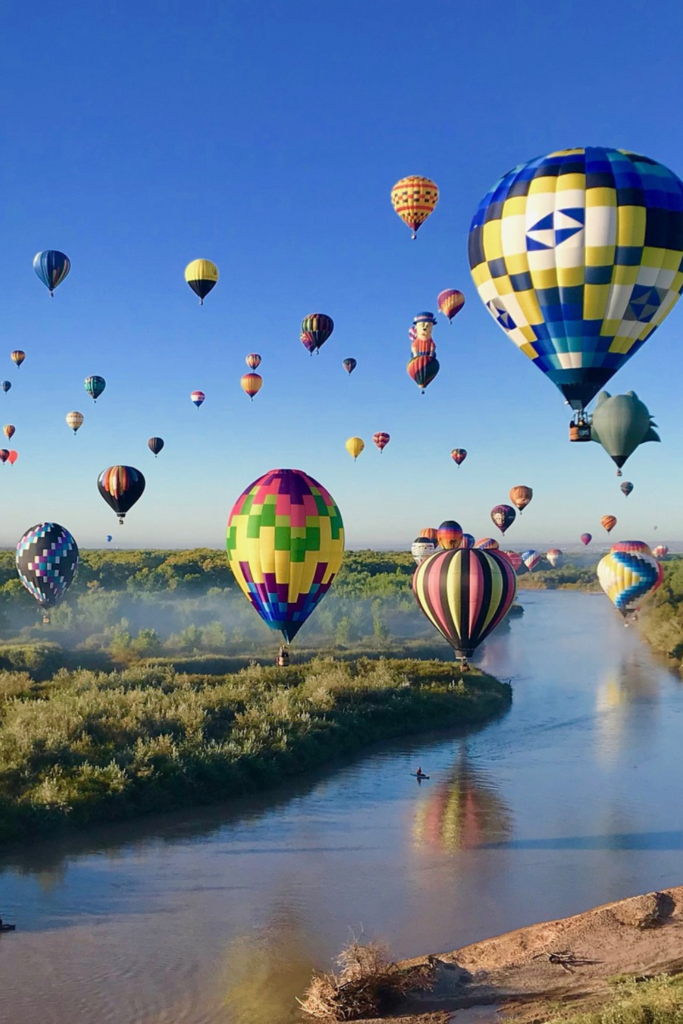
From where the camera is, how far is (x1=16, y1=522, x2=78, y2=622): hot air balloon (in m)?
44.5

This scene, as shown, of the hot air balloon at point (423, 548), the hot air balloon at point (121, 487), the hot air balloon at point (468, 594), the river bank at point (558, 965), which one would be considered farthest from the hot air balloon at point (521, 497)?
the river bank at point (558, 965)

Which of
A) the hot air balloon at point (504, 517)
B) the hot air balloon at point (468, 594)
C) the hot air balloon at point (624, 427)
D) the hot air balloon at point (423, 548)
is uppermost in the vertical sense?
the hot air balloon at point (624, 427)

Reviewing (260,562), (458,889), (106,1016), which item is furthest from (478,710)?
(106,1016)

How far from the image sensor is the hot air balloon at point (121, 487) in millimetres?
43875

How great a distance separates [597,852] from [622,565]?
3399 centimetres

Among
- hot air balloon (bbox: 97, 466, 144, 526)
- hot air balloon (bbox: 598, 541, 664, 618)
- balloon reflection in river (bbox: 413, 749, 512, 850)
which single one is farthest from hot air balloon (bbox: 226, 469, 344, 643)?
hot air balloon (bbox: 598, 541, 664, 618)

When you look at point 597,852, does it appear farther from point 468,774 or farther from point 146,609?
point 146,609

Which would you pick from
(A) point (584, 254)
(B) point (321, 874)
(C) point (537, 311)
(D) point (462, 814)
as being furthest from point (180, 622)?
(A) point (584, 254)

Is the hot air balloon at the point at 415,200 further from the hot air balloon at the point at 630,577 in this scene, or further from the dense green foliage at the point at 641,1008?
the dense green foliage at the point at 641,1008

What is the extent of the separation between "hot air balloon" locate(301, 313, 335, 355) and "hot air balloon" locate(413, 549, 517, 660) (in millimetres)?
16255

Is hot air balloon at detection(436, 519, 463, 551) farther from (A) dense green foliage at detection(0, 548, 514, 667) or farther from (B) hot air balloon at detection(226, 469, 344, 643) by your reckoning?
(B) hot air balloon at detection(226, 469, 344, 643)

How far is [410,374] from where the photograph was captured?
46438 mm

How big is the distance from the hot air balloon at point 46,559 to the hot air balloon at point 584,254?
3084cm

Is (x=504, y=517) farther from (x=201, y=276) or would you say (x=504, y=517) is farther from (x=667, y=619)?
(x=201, y=276)
